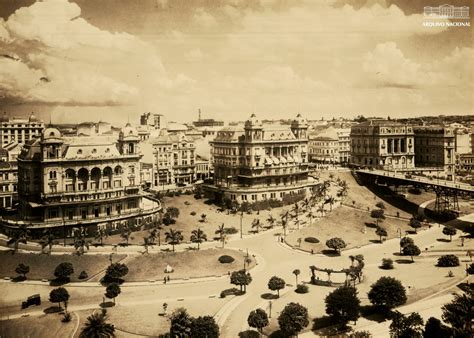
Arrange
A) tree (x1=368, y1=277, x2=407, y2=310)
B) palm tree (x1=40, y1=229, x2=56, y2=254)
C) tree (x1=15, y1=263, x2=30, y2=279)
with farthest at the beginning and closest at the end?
palm tree (x1=40, y1=229, x2=56, y2=254)
tree (x1=15, y1=263, x2=30, y2=279)
tree (x1=368, y1=277, x2=407, y2=310)

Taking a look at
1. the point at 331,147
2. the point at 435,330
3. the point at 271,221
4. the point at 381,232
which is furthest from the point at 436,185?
the point at 331,147

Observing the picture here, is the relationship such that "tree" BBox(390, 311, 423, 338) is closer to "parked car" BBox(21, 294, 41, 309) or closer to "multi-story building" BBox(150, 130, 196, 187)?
"parked car" BBox(21, 294, 41, 309)

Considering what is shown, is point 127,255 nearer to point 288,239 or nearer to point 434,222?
point 288,239

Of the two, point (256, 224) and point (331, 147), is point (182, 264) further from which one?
point (331, 147)

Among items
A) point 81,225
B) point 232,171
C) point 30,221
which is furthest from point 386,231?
point 30,221

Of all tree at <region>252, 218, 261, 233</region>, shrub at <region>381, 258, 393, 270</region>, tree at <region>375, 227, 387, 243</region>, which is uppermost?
tree at <region>252, 218, 261, 233</region>

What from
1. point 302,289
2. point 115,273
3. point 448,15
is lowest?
point 302,289

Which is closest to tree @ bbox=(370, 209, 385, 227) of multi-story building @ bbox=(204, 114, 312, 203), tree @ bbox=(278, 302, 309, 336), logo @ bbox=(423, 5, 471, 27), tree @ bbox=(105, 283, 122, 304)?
multi-story building @ bbox=(204, 114, 312, 203)
